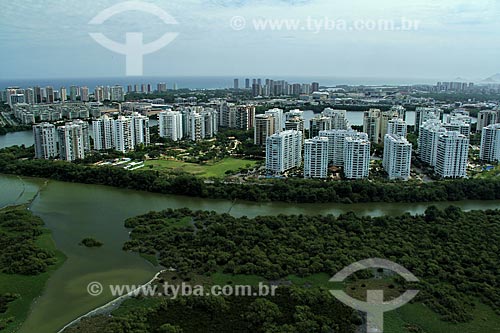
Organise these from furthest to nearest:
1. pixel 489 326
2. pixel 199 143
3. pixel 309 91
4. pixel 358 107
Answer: pixel 309 91 < pixel 358 107 < pixel 199 143 < pixel 489 326

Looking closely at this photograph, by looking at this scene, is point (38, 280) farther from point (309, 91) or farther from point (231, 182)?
point (309, 91)

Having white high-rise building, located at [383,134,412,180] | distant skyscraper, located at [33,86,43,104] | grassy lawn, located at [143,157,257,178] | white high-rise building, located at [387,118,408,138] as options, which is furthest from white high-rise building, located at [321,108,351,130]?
distant skyscraper, located at [33,86,43,104]

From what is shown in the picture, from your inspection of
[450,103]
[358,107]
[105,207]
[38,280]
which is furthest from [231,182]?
[450,103]

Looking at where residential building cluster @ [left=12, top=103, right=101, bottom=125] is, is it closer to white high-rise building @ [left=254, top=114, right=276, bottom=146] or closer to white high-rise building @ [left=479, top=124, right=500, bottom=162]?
white high-rise building @ [left=254, top=114, right=276, bottom=146]

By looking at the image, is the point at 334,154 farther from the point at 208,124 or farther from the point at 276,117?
the point at 208,124

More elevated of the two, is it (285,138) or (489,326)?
(285,138)

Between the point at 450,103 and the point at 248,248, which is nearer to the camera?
the point at 248,248

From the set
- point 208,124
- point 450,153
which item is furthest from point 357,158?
point 208,124
